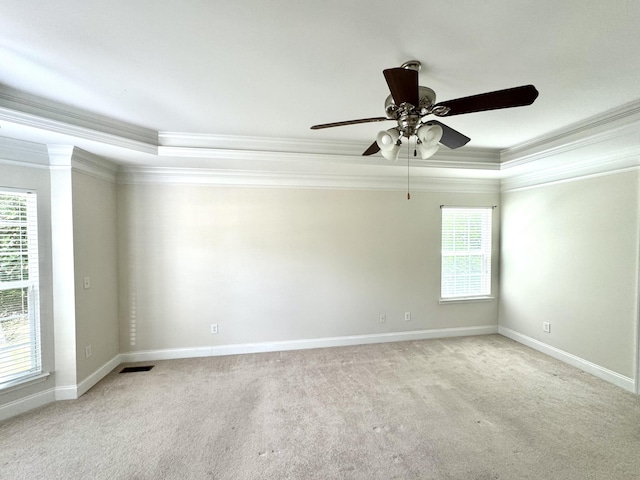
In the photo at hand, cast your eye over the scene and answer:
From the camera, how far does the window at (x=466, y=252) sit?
168 inches

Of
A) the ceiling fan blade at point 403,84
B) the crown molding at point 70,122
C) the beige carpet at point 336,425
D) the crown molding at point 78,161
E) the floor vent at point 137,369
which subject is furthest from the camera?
the floor vent at point 137,369

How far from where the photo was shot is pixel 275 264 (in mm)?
3785

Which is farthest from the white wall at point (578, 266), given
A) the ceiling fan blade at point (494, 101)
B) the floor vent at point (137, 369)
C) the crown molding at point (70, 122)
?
the floor vent at point (137, 369)

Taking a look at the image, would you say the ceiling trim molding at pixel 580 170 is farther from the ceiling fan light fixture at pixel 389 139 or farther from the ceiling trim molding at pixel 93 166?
the ceiling trim molding at pixel 93 166

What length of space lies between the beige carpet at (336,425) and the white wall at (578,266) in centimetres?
46

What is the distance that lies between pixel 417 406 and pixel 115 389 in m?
3.03

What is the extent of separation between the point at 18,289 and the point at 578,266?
231 inches

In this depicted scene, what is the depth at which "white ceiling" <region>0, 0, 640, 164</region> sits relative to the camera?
1.31 meters

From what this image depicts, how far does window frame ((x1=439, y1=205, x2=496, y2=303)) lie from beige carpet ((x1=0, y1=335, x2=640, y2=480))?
3.70ft

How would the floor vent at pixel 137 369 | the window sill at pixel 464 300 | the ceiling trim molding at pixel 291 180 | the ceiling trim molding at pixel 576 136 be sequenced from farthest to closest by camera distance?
the window sill at pixel 464 300, the ceiling trim molding at pixel 291 180, the floor vent at pixel 137 369, the ceiling trim molding at pixel 576 136

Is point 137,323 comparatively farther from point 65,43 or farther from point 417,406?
point 417,406

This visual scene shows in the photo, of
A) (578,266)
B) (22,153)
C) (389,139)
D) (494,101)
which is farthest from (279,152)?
(578,266)

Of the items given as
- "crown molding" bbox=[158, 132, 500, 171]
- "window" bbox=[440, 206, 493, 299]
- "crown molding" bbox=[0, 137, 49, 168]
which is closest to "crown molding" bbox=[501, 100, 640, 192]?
"crown molding" bbox=[158, 132, 500, 171]

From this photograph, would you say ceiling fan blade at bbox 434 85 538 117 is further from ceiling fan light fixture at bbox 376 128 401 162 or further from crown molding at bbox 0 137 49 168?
crown molding at bbox 0 137 49 168
